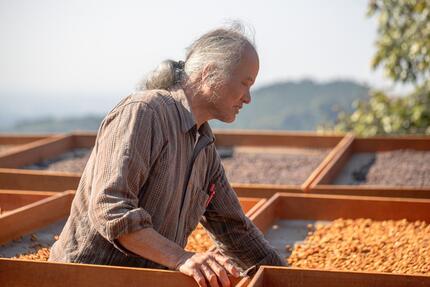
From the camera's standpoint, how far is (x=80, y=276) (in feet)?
7.70

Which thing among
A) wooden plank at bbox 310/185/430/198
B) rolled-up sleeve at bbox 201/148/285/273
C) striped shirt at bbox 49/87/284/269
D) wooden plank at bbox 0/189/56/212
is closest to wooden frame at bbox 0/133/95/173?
wooden plank at bbox 0/189/56/212

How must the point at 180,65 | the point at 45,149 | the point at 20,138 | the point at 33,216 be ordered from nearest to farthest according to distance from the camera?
the point at 180,65 → the point at 33,216 → the point at 45,149 → the point at 20,138

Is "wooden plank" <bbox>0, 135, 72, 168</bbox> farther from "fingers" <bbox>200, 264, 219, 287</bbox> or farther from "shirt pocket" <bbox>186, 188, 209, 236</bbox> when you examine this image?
"fingers" <bbox>200, 264, 219, 287</bbox>

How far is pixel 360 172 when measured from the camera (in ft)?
18.7

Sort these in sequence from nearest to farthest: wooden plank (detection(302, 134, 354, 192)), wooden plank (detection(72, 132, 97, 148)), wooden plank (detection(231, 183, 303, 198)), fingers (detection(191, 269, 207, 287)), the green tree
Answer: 1. fingers (detection(191, 269, 207, 287))
2. wooden plank (detection(231, 183, 303, 198))
3. wooden plank (detection(302, 134, 354, 192))
4. wooden plank (detection(72, 132, 97, 148))
5. the green tree

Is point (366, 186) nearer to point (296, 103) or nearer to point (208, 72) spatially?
point (208, 72)

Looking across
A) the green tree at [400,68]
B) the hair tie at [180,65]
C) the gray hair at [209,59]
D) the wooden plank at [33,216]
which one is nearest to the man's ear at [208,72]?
the gray hair at [209,59]

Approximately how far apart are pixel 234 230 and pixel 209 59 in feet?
2.15

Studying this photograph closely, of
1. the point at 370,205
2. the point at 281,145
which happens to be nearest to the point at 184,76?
the point at 370,205

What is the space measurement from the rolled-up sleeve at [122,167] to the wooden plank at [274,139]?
4.60 metres

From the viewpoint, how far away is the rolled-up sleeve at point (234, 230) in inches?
111

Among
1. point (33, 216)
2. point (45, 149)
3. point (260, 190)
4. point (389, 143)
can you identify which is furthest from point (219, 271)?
point (389, 143)

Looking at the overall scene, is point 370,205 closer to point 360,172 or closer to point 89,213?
point 360,172

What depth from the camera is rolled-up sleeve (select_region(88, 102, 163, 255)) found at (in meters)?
2.20
